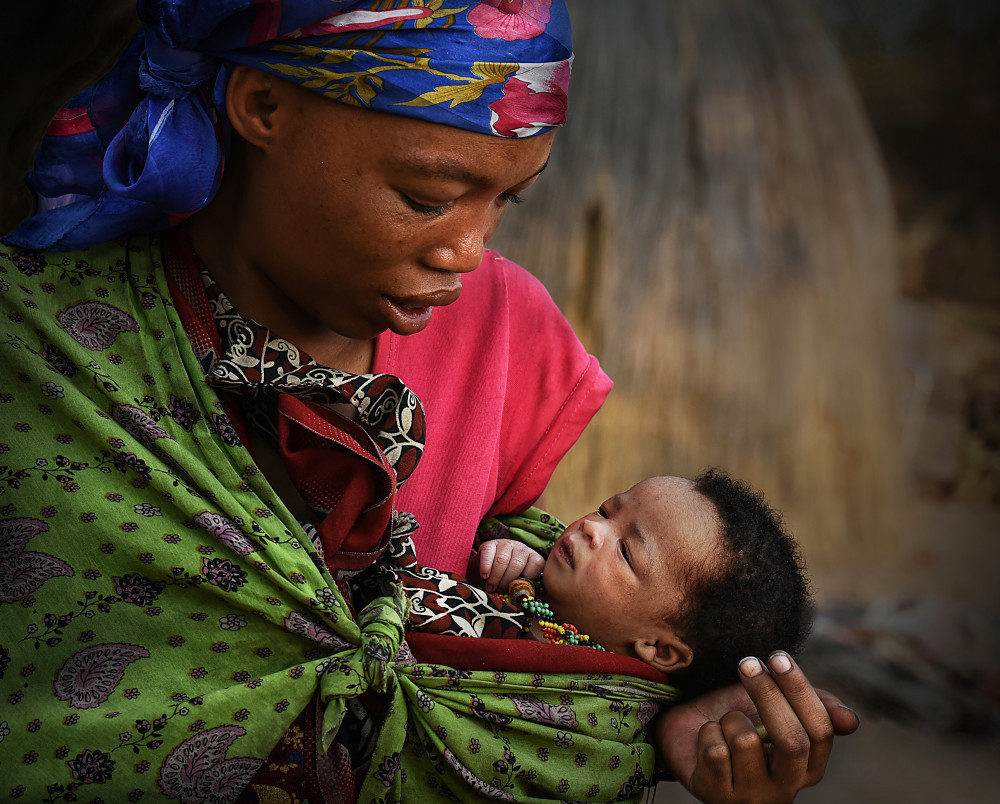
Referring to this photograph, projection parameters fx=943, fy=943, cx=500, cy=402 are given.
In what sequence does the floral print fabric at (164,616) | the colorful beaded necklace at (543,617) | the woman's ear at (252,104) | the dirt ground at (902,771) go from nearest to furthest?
the floral print fabric at (164,616), the woman's ear at (252,104), the colorful beaded necklace at (543,617), the dirt ground at (902,771)

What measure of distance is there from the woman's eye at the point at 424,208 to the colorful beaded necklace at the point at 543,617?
727 mm

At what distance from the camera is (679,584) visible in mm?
1704

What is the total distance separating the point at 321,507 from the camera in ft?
4.88

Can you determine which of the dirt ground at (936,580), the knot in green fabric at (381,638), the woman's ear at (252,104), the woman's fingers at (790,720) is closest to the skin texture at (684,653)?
the woman's fingers at (790,720)

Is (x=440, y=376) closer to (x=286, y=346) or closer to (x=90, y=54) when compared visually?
(x=286, y=346)

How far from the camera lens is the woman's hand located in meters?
1.47

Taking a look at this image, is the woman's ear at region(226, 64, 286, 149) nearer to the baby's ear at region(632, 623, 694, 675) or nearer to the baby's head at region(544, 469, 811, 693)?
the baby's head at region(544, 469, 811, 693)

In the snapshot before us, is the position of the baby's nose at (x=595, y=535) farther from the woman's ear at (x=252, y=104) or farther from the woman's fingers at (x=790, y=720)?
the woman's ear at (x=252, y=104)

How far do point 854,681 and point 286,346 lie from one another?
3.51m

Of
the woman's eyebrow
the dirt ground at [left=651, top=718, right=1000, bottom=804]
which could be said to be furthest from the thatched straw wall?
the woman's eyebrow

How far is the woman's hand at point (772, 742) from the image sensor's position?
1472 mm

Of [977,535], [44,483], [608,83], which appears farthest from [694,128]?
[44,483]

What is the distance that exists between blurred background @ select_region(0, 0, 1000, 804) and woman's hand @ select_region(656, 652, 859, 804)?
2.53 meters

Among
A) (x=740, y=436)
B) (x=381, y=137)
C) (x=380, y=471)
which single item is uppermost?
(x=381, y=137)
